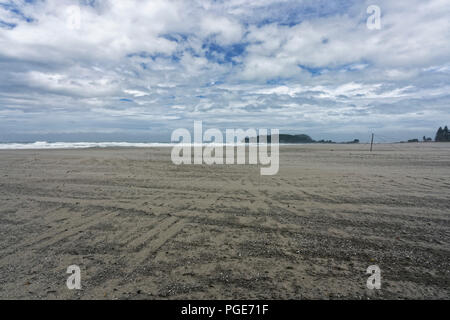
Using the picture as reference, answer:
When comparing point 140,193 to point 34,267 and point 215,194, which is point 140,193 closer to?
point 215,194

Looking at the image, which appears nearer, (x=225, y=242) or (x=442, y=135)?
(x=225, y=242)

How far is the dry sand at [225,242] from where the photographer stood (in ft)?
10.8

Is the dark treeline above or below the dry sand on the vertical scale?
above

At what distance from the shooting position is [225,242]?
464 centimetres

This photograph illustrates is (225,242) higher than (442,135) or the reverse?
the reverse

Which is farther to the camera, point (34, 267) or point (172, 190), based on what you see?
point (172, 190)

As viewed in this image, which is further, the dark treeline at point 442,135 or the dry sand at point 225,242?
the dark treeline at point 442,135

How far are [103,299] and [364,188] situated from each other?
9.46 meters

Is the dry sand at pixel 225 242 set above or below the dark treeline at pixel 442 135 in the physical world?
below

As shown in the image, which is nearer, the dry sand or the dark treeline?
the dry sand

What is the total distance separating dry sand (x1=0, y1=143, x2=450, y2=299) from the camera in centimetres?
328

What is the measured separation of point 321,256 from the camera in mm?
4082
